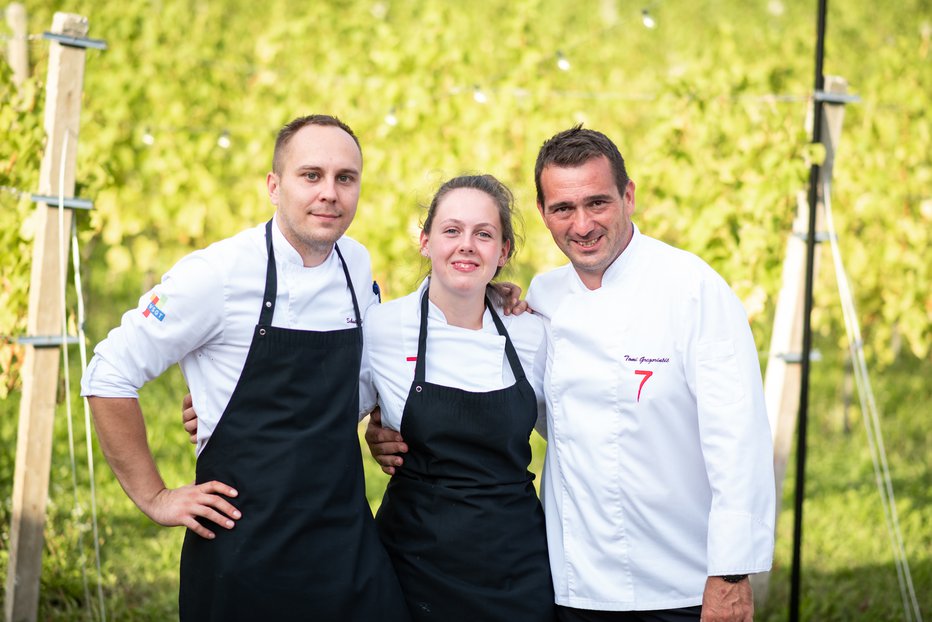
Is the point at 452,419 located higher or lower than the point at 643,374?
lower

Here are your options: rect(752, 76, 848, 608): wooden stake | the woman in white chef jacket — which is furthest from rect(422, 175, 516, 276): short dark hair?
rect(752, 76, 848, 608): wooden stake

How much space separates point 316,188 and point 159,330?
1.62ft

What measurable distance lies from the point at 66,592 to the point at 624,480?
105 inches

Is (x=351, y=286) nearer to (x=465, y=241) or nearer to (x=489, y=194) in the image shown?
(x=465, y=241)

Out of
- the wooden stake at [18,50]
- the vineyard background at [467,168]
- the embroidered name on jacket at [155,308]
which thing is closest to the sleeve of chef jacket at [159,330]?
the embroidered name on jacket at [155,308]

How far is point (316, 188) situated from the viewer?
2402 millimetres

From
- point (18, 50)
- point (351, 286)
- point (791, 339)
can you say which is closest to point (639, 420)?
point (351, 286)

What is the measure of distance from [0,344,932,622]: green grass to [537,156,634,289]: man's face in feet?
7.77

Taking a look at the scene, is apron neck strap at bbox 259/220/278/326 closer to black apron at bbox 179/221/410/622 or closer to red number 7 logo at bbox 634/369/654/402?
black apron at bbox 179/221/410/622

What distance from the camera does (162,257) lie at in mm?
6879

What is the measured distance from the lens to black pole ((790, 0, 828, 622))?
364 centimetres

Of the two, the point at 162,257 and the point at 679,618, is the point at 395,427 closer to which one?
the point at 679,618

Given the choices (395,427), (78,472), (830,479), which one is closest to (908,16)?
(830,479)

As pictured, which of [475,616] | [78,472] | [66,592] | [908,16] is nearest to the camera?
[475,616]
